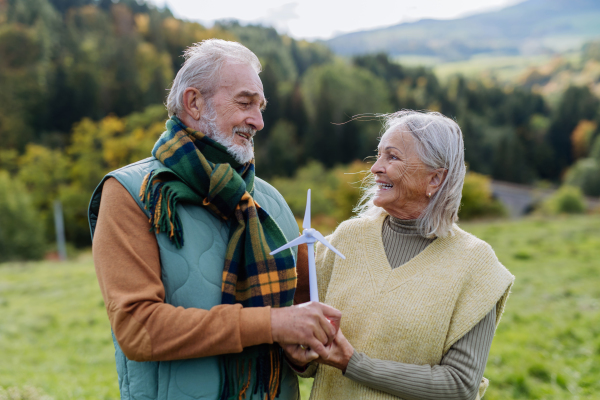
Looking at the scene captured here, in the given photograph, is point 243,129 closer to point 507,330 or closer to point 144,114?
point 507,330

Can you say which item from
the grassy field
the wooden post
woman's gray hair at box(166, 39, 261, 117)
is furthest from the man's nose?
the wooden post

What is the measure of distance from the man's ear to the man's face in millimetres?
31

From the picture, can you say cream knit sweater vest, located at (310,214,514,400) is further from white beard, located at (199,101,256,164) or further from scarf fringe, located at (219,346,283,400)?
white beard, located at (199,101,256,164)

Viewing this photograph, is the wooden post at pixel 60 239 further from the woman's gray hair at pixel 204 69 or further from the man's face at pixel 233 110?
the man's face at pixel 233 110

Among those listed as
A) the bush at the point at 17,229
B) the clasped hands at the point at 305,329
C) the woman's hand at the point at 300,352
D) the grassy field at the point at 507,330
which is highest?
the clasped hands at the point at 305,329

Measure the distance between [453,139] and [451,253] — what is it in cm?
63

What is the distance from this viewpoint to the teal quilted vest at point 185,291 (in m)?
2.05

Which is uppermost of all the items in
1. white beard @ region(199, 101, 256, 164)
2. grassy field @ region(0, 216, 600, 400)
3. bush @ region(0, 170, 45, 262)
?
white beard @ region(199, 101, 256, 164)

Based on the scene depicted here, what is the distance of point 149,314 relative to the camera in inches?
74.5

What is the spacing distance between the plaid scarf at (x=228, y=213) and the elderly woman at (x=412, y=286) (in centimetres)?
29

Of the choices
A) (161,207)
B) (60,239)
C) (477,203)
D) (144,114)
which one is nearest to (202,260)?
(161,207)

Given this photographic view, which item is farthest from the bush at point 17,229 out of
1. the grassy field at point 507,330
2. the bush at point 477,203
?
the bush at point 477,203

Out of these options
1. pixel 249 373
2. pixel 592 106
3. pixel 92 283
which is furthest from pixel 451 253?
pixel 592 106

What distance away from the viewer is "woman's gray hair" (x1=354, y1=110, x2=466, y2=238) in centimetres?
254
